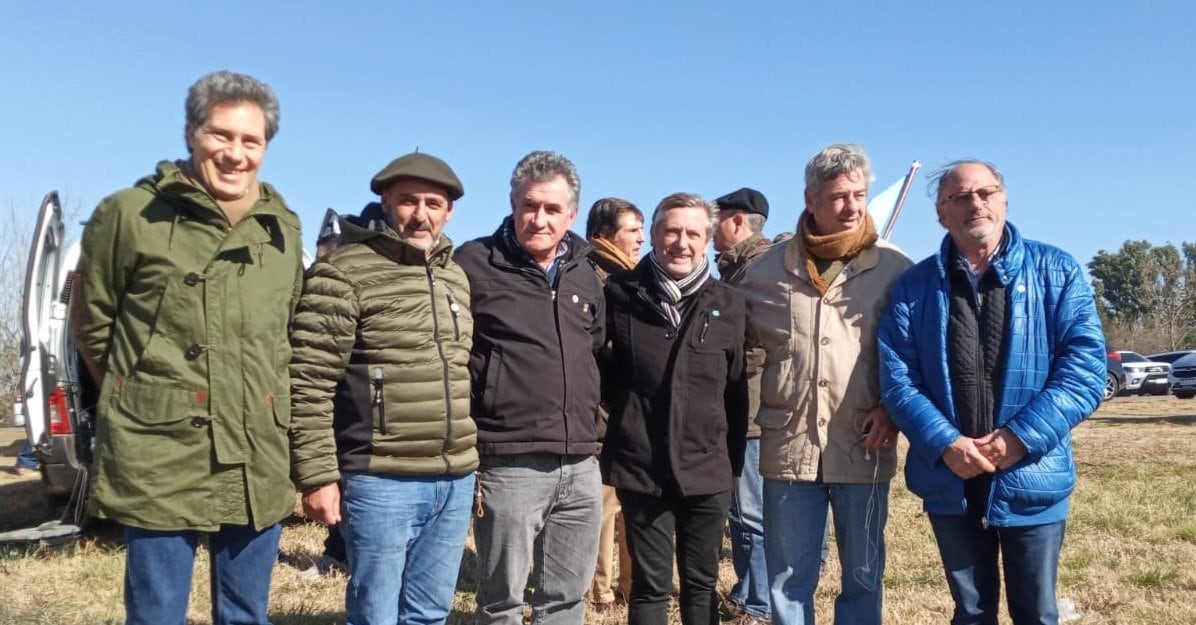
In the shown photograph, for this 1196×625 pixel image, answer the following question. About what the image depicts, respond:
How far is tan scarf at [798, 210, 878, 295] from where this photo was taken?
10.7ft

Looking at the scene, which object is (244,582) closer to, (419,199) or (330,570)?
(419,199)

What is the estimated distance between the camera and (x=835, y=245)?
10.8 ft

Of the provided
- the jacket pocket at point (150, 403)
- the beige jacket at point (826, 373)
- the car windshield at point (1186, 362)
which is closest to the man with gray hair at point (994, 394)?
the beige jacket at point (826, 373)

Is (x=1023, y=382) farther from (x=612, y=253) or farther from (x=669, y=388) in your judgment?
(x=612, y=253)

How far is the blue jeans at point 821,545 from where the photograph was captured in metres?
3.18

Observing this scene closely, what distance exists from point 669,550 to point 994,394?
1273mm

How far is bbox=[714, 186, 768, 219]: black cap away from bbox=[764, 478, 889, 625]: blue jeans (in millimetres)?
2327

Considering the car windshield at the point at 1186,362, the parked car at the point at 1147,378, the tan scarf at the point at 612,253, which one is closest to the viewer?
the tan scarf at the point at 612,253

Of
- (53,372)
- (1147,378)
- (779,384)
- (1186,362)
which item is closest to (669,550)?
(779,384)

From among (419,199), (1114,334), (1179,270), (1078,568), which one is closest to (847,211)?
(419,199)

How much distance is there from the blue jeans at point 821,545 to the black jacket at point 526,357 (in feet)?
2.53

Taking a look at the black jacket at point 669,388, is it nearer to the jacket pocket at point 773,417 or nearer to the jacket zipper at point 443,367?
the jacket pocket at point 773,417

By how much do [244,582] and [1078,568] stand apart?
475 cm

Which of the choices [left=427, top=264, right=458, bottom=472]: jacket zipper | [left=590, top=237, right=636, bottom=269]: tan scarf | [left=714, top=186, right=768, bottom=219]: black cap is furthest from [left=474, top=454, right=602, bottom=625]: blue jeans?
[left=714, top=186, right=768, bottom=219]: black cap
